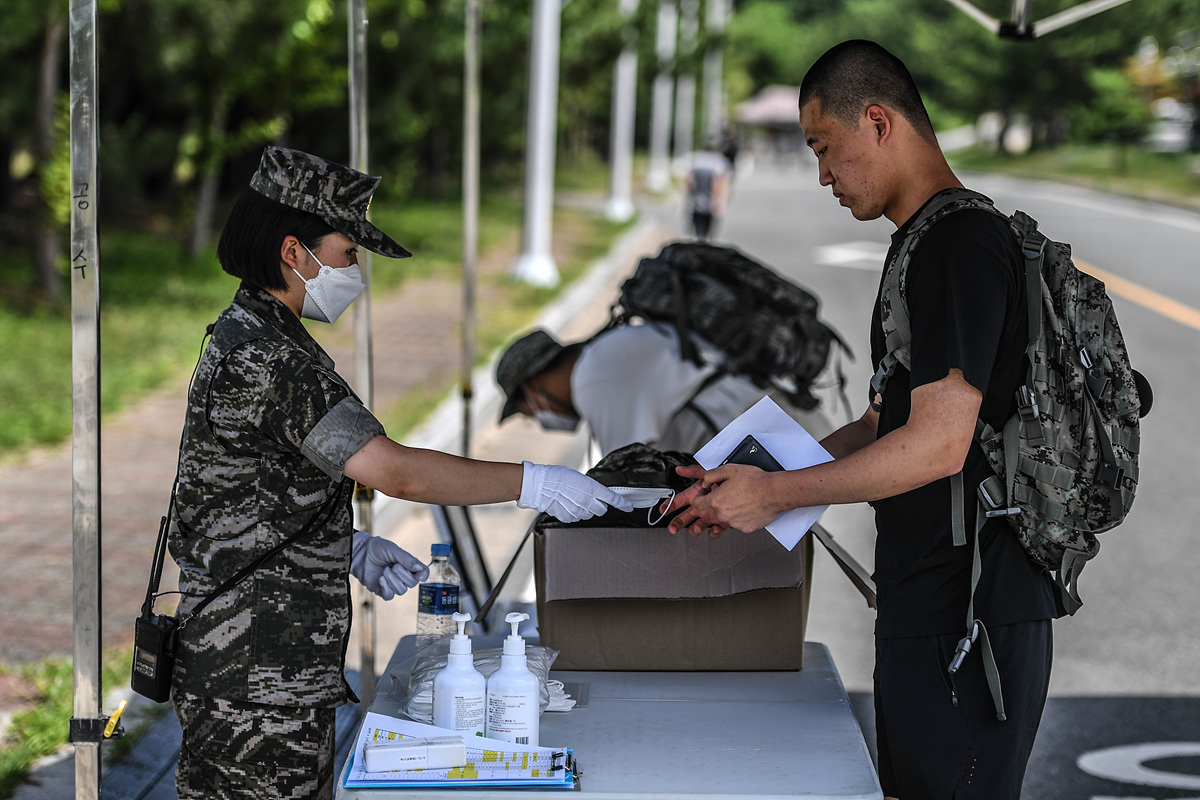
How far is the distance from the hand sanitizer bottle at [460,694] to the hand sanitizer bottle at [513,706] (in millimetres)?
21

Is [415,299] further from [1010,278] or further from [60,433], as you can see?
[1010,278]

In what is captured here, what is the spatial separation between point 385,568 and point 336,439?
712mm

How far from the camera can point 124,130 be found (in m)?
17.5

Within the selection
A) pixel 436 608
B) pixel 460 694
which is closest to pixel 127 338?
pixel 436 608

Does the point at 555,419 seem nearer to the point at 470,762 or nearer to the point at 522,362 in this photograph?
the point at 522,362

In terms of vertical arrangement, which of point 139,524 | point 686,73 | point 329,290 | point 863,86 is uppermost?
point 686,73

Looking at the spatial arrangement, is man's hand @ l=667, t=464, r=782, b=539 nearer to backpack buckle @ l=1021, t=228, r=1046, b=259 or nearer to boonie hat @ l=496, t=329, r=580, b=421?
backpack buckle @ l=1021, t=228, r=1046, b=259

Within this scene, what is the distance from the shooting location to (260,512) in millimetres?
2365

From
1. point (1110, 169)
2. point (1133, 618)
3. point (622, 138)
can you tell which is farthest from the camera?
point (1110, 169)

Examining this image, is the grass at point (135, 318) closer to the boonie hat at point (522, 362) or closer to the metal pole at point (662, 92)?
the boonie hat at point (522, 362)

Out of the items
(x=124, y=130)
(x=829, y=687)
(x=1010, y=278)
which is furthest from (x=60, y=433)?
(x=124, y=130)

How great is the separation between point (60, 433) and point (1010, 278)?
7254mm

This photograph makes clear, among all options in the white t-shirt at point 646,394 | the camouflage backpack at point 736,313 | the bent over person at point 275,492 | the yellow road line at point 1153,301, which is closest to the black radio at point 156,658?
the bent over person at point 275,492

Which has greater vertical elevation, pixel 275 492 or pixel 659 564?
pixel 275 492
